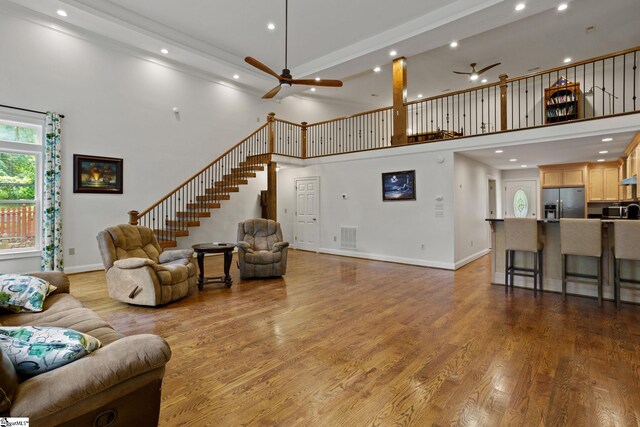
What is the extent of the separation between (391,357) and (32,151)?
271 inches

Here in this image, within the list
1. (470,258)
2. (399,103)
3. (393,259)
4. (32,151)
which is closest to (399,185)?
(393,259)

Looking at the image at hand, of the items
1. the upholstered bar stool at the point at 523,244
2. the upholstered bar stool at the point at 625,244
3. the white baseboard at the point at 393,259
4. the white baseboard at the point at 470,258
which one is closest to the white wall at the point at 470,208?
the white baseboard at the point at 470,258

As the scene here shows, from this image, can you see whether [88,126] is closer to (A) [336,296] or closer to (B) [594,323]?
(A) [336,296]

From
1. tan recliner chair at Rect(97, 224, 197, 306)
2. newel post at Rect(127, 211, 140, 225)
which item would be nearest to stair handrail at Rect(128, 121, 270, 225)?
newel post at Rect(127, 211, 140, 225)

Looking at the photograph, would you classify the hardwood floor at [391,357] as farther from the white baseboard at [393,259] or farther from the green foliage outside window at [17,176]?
the green foliage outside window at [17,176]

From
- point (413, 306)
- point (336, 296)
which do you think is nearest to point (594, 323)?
point (413, 306)

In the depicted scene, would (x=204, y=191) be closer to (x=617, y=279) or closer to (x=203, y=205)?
(x=203, y=205)

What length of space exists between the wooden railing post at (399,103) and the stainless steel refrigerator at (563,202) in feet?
14.7

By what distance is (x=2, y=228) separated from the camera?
541 centimetres

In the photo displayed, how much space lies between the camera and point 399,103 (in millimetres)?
7203

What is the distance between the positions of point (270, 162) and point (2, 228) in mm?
5198

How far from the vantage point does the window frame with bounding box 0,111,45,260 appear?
5.33 m

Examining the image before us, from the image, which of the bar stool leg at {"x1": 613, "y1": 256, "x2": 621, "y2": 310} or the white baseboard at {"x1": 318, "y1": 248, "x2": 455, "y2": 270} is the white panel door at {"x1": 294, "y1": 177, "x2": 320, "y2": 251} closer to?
the white baseboard at {"x1": 318, "y1": 248, "x2": 455, "y2": 270}

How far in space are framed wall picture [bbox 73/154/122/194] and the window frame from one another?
0.51 m
